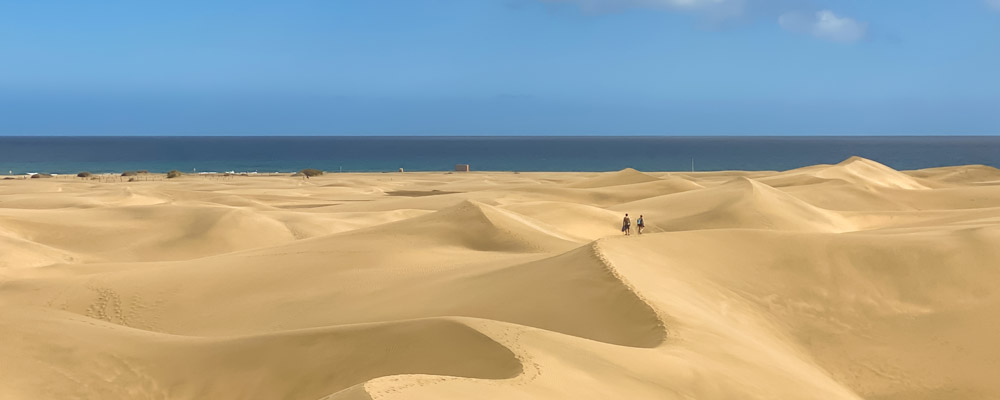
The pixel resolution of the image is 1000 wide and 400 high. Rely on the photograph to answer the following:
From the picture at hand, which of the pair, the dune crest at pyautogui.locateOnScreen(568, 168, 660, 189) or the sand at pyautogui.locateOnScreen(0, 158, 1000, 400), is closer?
the sand at pyautogui.locateOnScreen(0, 158, 1000, 400)

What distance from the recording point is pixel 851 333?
13.6 meters

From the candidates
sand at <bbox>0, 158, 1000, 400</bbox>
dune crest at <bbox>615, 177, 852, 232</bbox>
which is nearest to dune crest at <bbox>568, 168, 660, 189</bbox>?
dune crest at <bbox>615, 177, 852, 232</bbox>

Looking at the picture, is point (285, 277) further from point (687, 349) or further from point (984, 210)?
point (984, 210)

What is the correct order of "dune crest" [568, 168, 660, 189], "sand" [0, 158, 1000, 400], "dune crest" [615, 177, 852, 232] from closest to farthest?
"sand" [0, 158, 1000, 400] → "dune crest" [615, 177, 852, 232] → "dune crest" [568, 168, 660, 189]

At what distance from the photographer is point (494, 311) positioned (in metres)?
12.6

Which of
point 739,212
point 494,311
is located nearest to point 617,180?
point 739,212

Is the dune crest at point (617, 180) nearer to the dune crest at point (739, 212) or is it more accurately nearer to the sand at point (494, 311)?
the dune crest at point (739, 212)

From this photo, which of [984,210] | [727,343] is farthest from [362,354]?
[984,210]

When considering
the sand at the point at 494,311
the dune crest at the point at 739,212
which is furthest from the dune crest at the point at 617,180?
the sand at the point at 494,311

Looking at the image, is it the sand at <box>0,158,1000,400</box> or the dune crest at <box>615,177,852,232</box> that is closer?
the sand at <box>0,158,1000,400</box>

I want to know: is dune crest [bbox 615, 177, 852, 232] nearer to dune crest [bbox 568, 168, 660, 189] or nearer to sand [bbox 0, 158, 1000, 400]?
sand [bbox 0, 158, 1000, 400]

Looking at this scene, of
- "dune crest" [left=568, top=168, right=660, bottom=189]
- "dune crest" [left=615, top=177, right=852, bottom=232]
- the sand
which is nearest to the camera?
the sand

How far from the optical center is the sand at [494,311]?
363 inches

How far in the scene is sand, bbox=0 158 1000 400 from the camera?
9211mm
